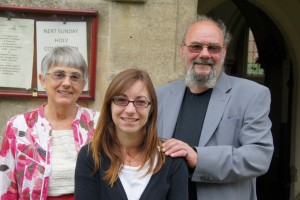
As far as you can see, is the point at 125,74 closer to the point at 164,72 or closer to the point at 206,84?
the point at 206,84

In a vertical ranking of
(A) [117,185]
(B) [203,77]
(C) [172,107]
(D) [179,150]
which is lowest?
(A) [117,185]

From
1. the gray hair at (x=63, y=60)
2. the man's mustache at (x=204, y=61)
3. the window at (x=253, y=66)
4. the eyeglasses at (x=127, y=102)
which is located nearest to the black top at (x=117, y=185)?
the eyeglasses at (x=127, y=102)

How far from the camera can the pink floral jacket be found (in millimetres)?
2234

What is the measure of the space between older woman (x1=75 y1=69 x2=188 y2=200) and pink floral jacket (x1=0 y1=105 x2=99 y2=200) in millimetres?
314

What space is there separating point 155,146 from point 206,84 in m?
0.50

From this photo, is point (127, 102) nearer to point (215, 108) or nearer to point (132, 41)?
point (215, 108)

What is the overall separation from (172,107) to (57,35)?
1236 mm

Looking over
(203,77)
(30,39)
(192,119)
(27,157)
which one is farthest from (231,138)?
(30,39)

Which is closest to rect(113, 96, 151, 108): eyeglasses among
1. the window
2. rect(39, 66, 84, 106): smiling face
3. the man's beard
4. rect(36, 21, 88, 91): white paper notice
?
rect(39, 66, 84, 106): smiling face

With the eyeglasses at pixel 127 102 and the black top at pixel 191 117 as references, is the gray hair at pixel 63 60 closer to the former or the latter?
the eyeglasses at pixel 127 102

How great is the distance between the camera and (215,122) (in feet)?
7.55

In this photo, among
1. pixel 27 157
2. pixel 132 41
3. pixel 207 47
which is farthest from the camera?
pixel 132 41

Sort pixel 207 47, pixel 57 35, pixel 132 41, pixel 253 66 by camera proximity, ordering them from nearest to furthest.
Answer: pixel 207 47
pixel 57 35
pixel 132 41
pixel 253 66

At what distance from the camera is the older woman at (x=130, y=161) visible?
196 centimetres
